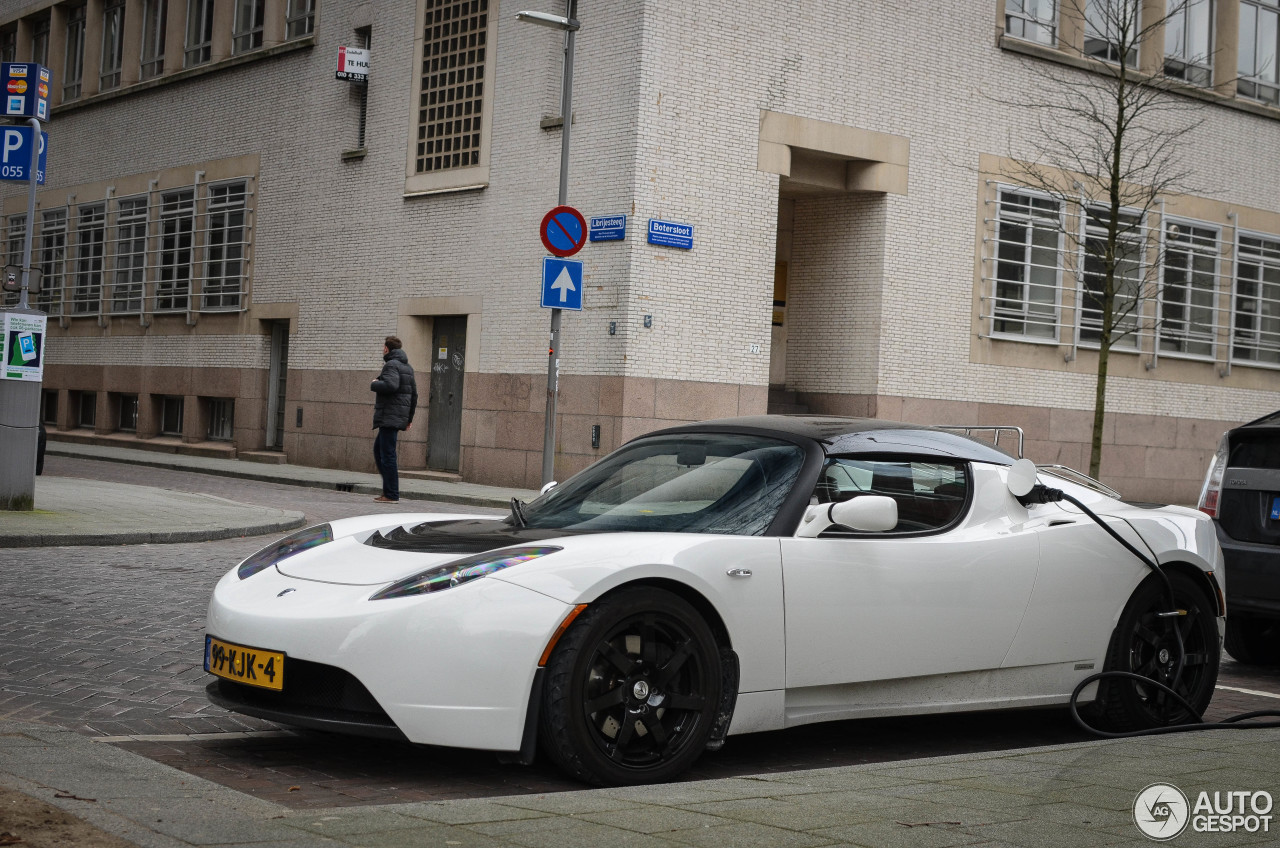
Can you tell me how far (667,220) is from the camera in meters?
20.4

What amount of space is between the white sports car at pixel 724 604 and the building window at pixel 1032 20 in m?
19.4

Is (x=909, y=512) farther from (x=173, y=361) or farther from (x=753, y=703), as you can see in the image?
(x=173, y=361)

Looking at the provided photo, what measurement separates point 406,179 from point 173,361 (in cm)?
864

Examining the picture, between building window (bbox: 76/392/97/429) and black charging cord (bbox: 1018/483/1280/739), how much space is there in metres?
30.3

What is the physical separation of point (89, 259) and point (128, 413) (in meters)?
3.99

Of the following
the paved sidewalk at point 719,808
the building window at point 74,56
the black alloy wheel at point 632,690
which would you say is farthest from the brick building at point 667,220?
the paved sidewalk at point 719,808

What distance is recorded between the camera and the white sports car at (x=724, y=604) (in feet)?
15.4

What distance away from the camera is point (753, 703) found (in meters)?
5.18

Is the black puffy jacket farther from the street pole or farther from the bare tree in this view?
the bare tree

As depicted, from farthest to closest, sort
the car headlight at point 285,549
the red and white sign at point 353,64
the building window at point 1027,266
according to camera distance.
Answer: the red and white sign at point 353,64, the building window at point 1027,266, the car headlight at point 285,549

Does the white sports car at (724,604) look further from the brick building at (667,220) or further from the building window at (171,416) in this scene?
the building window at (171,416)

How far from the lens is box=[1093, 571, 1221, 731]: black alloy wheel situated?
6188 millimetres

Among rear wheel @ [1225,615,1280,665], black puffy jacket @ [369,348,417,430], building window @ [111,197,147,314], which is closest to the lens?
rear wheel @ [1225,615,1280,665]

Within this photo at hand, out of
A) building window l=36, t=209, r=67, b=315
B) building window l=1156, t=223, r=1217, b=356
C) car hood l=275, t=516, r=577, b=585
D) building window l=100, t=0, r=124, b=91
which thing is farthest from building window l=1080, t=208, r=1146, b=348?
building window l=36, t=209, r=67, b=315
